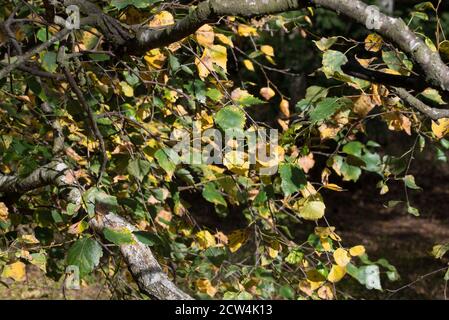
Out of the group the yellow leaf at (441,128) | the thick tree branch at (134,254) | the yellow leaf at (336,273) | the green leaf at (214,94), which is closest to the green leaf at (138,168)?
the thick tree branch at (134,254)

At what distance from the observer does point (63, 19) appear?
214cm

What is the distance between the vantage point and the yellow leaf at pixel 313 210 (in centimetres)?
192

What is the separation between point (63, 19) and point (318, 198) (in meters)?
1.04

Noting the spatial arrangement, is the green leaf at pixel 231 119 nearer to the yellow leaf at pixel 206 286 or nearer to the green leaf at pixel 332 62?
the green leaf at pixel 332 62

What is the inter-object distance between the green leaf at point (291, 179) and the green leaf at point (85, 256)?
53 centimetres

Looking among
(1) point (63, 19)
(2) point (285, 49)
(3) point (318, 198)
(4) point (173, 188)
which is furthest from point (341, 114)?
(2) point (285, 49)

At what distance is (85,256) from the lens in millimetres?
1647

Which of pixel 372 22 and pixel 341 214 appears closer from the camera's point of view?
pixel 372 22

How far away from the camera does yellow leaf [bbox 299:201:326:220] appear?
1.92 meters

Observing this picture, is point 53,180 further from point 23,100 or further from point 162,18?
point 162,18

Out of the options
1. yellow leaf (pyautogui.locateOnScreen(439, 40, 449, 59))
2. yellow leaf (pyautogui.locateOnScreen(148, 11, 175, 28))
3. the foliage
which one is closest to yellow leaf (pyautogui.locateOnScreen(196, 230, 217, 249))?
the foliage

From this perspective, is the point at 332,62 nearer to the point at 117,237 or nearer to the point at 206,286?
the point at 117,237

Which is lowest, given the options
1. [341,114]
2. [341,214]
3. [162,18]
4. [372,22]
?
[341,214]

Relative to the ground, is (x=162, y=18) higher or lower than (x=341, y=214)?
higher
